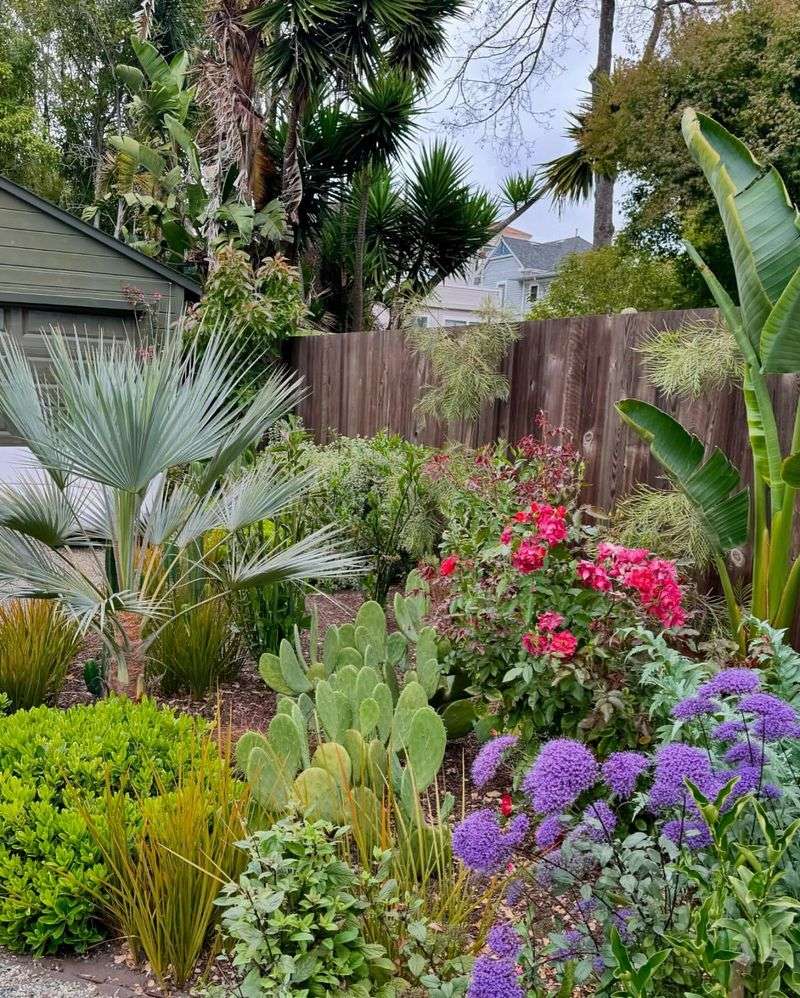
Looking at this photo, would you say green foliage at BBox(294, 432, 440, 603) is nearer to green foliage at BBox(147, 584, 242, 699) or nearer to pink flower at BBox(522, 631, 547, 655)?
green foliage at BBox(147, 584, 242, 699)

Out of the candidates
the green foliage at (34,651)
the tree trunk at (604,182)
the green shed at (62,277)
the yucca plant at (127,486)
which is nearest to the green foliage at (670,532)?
the yucca plant at (127,486)

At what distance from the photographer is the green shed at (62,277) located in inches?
325

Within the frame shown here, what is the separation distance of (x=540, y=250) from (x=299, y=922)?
113 ft

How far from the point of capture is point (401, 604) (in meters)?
4.10

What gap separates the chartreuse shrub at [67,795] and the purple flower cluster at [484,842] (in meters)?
Answer: 1.03

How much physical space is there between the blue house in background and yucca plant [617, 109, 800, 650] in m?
29.0

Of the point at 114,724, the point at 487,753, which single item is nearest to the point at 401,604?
the point at 114,724

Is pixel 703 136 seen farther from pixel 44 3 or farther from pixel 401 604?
pixel 44 3

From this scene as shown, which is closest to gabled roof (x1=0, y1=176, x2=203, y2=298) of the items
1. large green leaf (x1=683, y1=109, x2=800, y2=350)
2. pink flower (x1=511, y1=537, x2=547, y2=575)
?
large green leaf (x1=683, y1=109, x2=800, y2=350)

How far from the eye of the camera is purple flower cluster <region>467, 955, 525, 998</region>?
170 centimetres

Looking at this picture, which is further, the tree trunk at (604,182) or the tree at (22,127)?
the tree at (22,127)

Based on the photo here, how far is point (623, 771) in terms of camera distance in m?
1.92

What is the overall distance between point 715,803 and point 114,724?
212 cm

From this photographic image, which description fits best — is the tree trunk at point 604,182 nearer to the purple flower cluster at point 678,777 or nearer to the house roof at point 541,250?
the purple flower cluster at point 678,777
